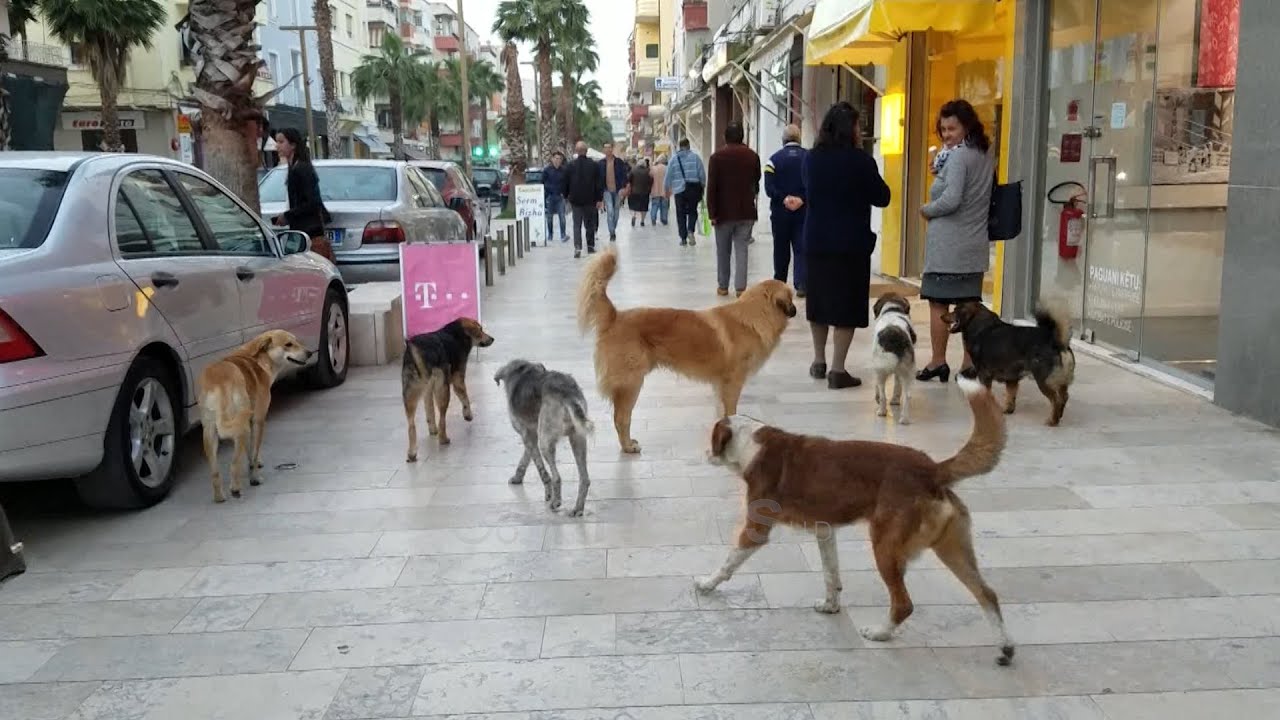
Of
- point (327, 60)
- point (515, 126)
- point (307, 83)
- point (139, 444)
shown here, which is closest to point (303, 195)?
point (139, 444)

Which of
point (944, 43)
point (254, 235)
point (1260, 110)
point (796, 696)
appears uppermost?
point (944, 43)

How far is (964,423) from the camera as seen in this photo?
21.6ft

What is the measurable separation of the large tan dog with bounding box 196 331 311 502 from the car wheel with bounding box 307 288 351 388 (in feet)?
6.95

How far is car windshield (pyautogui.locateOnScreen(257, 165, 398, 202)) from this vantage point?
11.9 meters

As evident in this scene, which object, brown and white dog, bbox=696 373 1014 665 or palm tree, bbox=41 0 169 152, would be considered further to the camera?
palm tree, bbox=41 0 169 152

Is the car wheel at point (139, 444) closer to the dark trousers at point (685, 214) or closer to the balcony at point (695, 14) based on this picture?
the dark trousers at point (685, 214)

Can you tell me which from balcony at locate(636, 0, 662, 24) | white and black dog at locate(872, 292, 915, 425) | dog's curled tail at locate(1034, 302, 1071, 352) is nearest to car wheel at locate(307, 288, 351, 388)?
white and black dog at locate(872, 292, 915, 425)

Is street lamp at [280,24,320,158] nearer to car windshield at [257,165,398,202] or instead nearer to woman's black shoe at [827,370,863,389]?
car windshield at [257,165,398,202]

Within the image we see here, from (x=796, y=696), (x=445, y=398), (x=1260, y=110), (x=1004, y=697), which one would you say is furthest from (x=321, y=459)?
(x=1260, y=110)

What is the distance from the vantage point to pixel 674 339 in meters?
5.98

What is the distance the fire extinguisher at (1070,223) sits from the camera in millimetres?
8797

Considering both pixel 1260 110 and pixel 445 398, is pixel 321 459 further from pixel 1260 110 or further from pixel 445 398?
pixel 1260 110

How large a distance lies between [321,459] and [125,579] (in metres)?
1.87

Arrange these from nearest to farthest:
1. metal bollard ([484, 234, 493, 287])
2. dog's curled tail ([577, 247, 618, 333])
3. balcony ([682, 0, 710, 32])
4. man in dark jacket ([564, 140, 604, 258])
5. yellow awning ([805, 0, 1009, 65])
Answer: dog's curled tail ([577, 247, 618, 333]), yellow awning ([805, 0, 1009, 65]), metal bollard ([484, 234, 493, 287]), man in dark jacket ([564, 140, 604, 258]), balcony ([682, 0, 710, 32])
